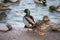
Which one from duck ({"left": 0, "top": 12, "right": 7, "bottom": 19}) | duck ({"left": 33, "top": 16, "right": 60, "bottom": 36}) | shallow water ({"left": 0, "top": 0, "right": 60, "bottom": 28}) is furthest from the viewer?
Answer: duck ({"left": 0, "top": 12, "right": 7, "bottom": 19})

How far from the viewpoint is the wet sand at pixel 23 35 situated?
390 centimetres

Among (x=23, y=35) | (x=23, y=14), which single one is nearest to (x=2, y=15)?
(x=23, y=14)

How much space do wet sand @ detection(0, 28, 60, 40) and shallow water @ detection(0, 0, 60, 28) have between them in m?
0.21

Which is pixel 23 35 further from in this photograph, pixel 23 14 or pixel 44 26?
pixel 23 14

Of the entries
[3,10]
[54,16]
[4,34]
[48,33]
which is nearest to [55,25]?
[48,33]

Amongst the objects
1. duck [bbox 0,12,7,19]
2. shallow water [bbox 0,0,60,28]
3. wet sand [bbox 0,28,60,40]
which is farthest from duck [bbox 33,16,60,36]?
duck [bbox 0,12,7,19]

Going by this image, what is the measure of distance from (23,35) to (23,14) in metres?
0.95

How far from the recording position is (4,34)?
405cm

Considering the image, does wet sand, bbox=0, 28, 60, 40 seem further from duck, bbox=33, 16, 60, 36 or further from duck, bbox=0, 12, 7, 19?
duck, bbox=0, 12, 7, 19

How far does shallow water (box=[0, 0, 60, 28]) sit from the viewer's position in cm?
455

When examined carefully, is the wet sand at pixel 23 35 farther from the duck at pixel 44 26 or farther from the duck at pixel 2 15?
the duck at pixel 2 15

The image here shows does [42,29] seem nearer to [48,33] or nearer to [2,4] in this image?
[48,33]

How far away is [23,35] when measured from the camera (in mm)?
4016

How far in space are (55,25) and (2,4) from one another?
1.59 meters
